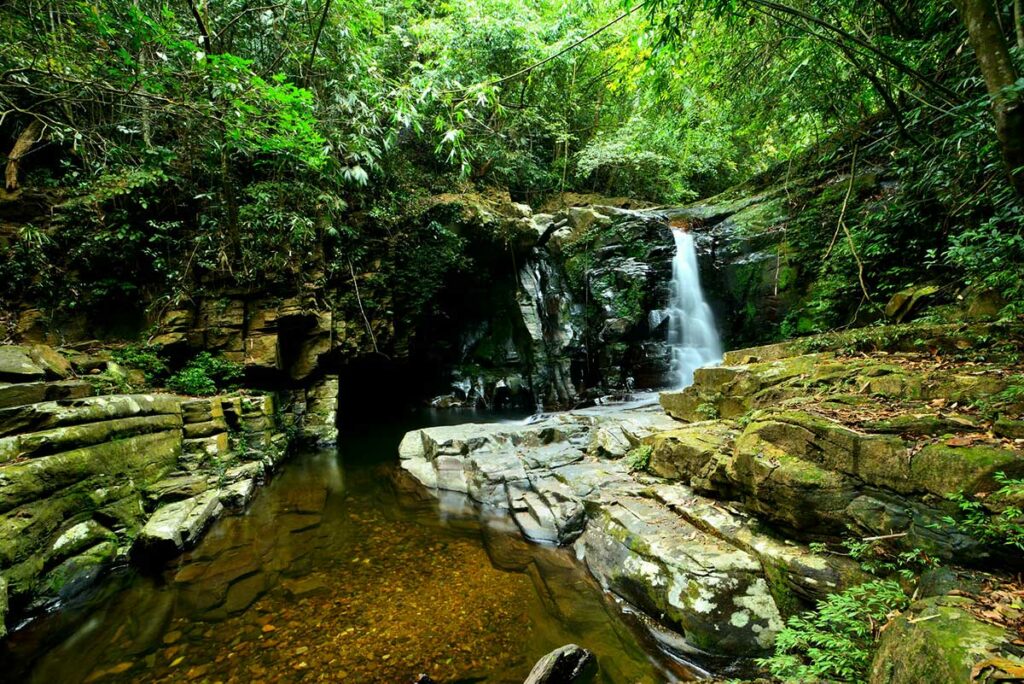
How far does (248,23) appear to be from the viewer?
7633 millimetres

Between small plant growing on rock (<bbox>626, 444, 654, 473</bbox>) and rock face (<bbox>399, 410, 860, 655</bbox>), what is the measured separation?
0.15 m

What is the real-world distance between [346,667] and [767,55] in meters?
8.76

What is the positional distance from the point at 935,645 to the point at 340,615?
12.7 feet

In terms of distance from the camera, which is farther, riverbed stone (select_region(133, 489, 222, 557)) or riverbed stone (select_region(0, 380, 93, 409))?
riverbed stone (select_region(133, 489, 222, 557))

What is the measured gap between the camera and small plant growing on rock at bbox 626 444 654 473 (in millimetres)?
5035

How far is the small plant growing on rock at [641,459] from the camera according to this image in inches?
198

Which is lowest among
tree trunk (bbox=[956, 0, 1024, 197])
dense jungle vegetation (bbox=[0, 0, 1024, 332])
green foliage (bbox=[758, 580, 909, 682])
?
green foliage (bbox=[758, 580, 909, 682])

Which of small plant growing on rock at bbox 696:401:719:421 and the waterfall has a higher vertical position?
the waterfall

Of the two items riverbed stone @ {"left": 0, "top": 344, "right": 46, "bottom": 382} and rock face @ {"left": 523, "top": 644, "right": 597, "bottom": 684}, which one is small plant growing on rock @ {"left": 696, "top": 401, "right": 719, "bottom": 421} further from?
riverbed stone @ {"left": 0, "top": 344, "right": 46, "bottom": 382}

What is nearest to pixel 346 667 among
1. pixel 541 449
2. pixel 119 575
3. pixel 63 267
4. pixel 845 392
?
pixel 119 575

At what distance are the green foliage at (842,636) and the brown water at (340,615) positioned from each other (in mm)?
825

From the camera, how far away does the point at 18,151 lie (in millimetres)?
6922

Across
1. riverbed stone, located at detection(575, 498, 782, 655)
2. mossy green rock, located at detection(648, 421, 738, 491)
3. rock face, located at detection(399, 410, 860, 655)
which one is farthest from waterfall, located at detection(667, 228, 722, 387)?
riverbed stone, located at detection(575, 498, 782, 655)

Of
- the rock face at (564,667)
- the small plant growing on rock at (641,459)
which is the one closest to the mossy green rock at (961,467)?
the rock face at (564,667)
